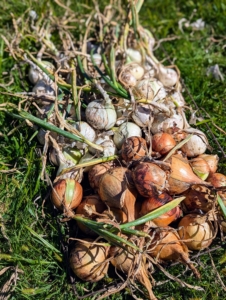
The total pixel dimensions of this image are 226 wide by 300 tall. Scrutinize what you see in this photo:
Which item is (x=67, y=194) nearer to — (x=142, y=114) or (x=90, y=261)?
(x=90, y=261)

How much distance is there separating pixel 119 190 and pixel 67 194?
0.25 metres

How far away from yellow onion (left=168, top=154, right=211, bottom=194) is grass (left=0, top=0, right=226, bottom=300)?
1.10 ft

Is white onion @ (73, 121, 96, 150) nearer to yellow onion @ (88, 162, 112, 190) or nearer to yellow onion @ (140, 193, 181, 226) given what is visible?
yellow onion @ (88, 162, 112, 190)

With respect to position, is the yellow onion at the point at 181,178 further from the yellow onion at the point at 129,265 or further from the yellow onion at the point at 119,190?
the yellow onion at the point at 129,265

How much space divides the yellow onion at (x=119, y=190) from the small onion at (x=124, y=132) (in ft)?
0.76

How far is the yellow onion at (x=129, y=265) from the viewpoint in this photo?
1.57 meters

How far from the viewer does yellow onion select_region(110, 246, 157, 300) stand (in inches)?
61.7

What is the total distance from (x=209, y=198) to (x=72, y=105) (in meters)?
0.85

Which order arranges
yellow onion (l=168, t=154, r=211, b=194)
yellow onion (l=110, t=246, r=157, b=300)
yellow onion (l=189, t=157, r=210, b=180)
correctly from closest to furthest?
yellow onion (l=110, t=246, r=157, b=300), yellow onion (l=168, t=154, r=211, b=194), yellow onion (l=189, t=157, r=210, b=180)

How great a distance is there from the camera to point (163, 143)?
181cm

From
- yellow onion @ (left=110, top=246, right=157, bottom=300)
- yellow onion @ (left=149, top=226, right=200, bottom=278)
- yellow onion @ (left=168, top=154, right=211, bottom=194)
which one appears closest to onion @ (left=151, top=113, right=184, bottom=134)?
yellow onion @ (left=168, top=154, right=211, bottom=194)

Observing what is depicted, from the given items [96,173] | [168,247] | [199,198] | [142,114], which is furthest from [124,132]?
[168,247]

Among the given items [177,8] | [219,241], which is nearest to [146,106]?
[219,241]

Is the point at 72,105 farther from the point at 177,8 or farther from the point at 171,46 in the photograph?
the point at 177,8
